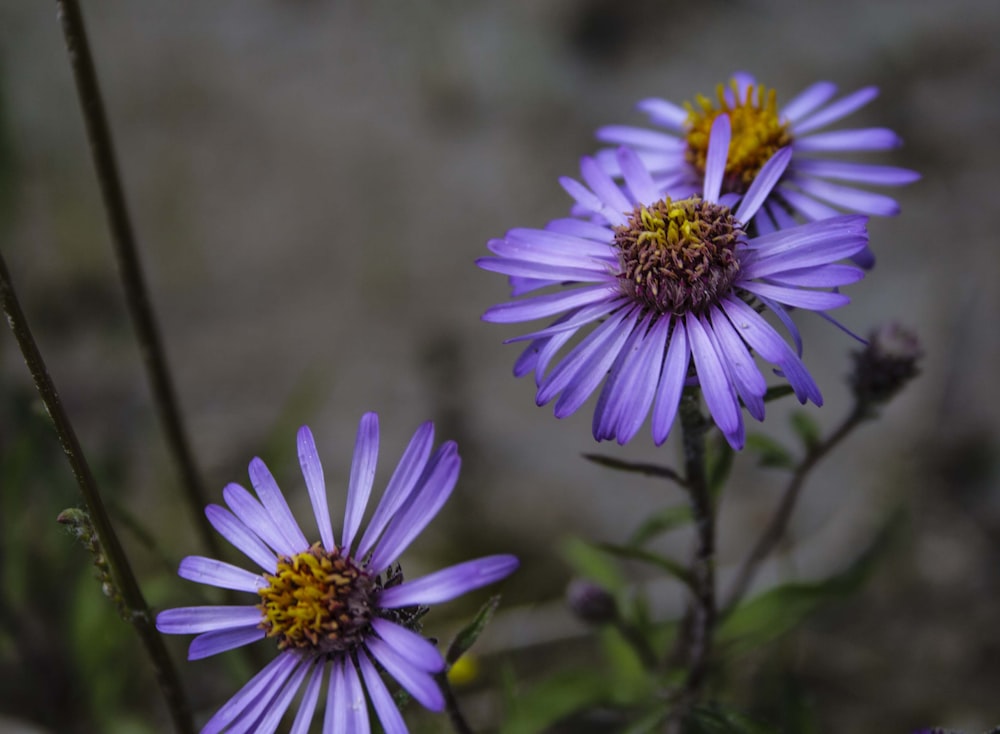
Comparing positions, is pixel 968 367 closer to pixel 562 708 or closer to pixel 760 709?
pixel 760 709

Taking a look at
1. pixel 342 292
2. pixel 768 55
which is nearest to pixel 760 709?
pixel 342 292

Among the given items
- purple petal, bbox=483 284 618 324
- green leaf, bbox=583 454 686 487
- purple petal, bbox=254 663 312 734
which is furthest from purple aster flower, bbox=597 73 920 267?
purple petal, bbox=254 663 312 734

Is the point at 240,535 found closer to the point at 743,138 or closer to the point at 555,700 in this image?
the point at 555,700

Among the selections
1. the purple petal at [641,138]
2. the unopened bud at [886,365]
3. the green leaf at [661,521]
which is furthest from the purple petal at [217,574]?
the unopened bud at [886,365]

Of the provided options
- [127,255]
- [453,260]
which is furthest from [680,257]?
[453,260]

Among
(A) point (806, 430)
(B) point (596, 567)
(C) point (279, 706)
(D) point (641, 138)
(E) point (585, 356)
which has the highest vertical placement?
(D) point (641, 138)

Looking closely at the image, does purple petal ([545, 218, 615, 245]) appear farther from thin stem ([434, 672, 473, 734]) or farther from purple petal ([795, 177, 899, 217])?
thin stem ([434, 672, 473, 734])
